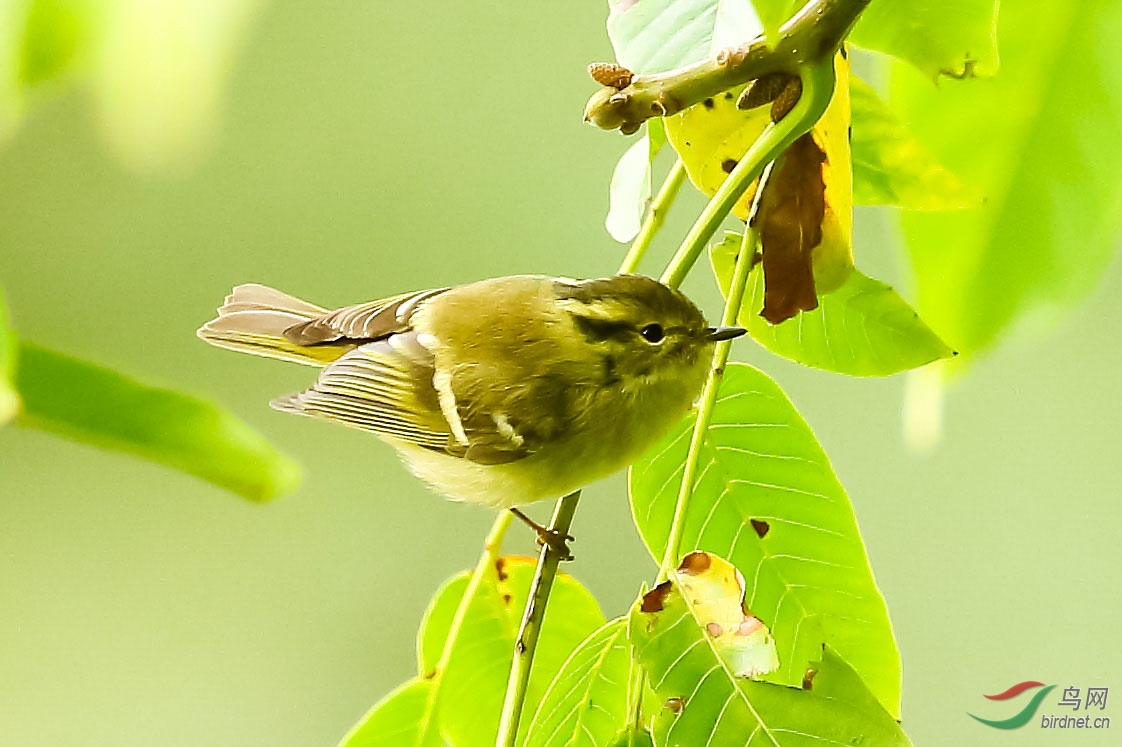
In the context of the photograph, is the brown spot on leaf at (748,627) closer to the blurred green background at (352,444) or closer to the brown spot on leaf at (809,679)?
the brown spot on leaf at (809,679)

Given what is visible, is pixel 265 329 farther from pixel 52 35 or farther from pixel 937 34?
pixel 937 34

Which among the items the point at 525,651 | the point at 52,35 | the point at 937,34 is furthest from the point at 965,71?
the point at 52,35

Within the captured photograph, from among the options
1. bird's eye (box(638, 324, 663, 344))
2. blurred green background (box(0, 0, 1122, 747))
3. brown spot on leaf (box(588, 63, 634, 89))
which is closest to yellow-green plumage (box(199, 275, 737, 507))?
bird's eye (box(638, 324, 663, 344))

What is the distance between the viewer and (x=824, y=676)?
1.04ft

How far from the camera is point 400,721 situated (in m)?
0.42

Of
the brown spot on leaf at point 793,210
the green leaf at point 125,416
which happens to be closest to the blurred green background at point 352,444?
the green leaf at point 125,416

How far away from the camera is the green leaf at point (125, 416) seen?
1.85ft

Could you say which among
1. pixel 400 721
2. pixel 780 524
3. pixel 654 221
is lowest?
pixel 400 721

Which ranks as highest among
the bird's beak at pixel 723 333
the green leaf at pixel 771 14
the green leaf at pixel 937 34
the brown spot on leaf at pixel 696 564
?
the green leaf at pixel 937 34

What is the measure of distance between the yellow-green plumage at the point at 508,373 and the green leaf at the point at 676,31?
0.12m

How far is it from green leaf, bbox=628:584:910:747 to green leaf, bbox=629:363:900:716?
0.10 meters

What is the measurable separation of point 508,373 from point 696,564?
0.52ft

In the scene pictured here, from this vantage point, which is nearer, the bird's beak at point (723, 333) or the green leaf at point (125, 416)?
the bird's beak at point (723, 333)

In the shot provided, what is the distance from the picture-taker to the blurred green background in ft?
3.20
